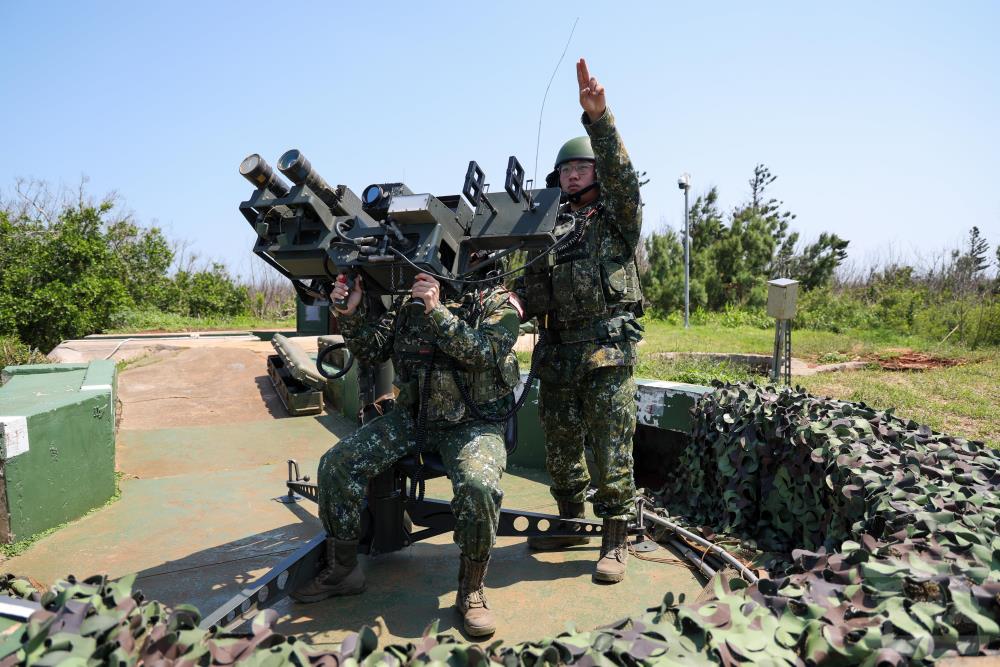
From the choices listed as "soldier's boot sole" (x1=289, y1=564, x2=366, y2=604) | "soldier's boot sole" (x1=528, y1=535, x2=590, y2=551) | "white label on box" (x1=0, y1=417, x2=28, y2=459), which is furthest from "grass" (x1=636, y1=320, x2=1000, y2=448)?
"white label on box" (x1=0, y1=417, x2=28, y2=459)

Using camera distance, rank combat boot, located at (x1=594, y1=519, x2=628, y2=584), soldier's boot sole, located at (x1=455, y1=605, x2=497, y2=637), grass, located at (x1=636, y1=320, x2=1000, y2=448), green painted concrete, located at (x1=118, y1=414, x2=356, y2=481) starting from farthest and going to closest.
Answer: grass, located at (x1=636, y1=320, x2=1000, y2=448)
green painted concrete, located at (x1=118, y1=414, x2=356, y2=481)
combat boot, located at (x1=594, y1=519, x2=628, y2=584)
soldier's boot sole, located at (x1=455, y1=605, x2=497, y2=637)

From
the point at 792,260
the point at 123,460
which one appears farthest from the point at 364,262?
the point at 792,260

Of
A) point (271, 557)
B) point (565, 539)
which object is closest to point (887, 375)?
point (565, 539)

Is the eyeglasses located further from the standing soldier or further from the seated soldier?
the seated soldier

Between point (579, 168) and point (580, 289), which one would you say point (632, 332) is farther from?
point (579, 168)

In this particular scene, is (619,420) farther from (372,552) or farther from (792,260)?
(792,260)

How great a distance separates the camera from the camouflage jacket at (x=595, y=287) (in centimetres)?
357

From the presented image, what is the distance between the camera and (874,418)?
11.7ft

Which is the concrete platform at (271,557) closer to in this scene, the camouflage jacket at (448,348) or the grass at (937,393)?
the camouflage jacket at (448,348)

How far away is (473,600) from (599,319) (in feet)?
4.92

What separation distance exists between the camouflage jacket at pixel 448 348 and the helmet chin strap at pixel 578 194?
0.65 meters

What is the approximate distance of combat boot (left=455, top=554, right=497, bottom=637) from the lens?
2902 mm

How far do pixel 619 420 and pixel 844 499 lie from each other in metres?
1.10

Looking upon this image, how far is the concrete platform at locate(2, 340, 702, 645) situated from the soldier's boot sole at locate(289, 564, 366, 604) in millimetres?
36
